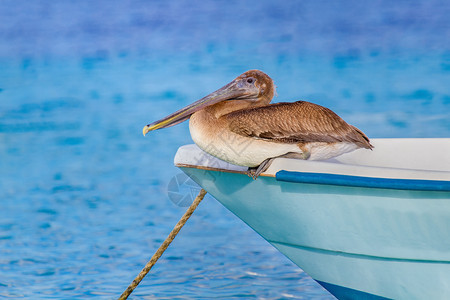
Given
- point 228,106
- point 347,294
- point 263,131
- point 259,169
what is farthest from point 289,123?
point 347,294

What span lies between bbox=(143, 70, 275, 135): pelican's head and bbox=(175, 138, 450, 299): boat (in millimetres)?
240

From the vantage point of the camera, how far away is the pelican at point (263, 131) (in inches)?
119

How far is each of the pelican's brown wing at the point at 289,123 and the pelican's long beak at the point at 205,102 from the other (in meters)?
0.20

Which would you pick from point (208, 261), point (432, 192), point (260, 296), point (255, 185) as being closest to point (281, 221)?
point (255, 185)

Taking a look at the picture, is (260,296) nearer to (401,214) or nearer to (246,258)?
(246,258)

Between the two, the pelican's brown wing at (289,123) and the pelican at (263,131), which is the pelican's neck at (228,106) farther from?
the pelican's brown wing at (289,123)

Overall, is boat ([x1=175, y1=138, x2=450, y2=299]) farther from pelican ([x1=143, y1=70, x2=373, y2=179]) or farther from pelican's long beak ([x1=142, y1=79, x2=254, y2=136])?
pelican's long beak ([x1=142, y1=79, x2=254, y2=136])

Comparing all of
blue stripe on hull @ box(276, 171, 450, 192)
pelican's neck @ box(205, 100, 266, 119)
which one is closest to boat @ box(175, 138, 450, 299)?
blue stripe on hull @ box(276, 171, 450, 192)

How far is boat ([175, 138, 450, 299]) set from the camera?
9.76 ft

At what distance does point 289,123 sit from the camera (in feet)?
10.0

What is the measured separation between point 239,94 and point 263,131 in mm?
330

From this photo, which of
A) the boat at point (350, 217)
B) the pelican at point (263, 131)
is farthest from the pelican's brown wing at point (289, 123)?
the boat at point (350, 217)

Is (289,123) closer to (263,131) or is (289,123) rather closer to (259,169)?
(263,131)

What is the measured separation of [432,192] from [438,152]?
996mm
